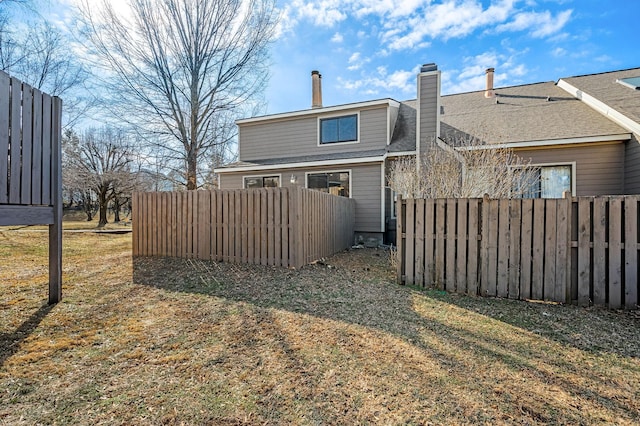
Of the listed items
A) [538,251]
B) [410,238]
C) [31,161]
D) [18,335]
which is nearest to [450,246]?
[410,238]

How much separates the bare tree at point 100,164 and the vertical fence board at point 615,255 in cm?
1640

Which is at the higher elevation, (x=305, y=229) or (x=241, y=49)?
(x=241, y=49)

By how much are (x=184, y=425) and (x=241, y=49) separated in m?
13.4

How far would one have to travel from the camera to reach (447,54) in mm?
11211

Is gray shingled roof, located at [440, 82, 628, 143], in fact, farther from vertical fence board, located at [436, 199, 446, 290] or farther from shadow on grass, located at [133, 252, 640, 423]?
shadow on grass, located at [133, 252, 640, 423]

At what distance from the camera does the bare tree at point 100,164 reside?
59.6 feet

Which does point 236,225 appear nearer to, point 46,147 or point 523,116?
point 46,147

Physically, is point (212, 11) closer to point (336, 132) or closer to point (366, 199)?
point (336, 132)

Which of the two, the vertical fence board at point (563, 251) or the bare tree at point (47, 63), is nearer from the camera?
the vertical fence board at point (563, 251)

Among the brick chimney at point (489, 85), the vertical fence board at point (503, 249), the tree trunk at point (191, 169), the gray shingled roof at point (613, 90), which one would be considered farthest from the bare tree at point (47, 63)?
the gray shingled roof at point (613, 90)

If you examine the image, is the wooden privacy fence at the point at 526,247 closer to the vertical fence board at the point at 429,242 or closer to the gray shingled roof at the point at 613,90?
the vertical fence board at the point at 429,242

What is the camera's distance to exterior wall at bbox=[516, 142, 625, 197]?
311 inches

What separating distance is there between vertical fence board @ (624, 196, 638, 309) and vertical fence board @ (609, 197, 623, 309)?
0.06m

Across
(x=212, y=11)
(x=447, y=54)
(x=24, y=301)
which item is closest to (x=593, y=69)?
(x=447, y=54)
